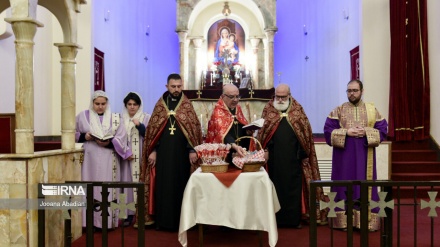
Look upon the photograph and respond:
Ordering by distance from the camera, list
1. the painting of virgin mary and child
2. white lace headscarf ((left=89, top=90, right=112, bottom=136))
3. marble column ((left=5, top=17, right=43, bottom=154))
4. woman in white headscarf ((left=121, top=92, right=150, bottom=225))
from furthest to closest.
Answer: the painting of virgin mary and child, woman in white headscarf ((left=121, top=92, right=150, bottom=225)), white lace headscarf ((left=89, top=90, right=112, bottom=136)), marble column ((left=5, top=17, right=43, bottom=154))

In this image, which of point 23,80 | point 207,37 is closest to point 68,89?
point 23,80

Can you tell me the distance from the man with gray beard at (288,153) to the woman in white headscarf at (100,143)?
1861 millimetres

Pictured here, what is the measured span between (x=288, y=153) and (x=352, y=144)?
2.60 feet

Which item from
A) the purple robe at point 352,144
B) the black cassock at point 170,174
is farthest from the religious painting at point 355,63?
the black cassock at point 170,174

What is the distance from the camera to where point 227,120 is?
5.33 meters

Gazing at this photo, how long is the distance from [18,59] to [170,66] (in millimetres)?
11118

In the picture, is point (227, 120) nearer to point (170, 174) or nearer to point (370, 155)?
point (170, 174)

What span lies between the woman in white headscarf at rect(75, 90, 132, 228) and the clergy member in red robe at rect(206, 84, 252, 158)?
122 centimetres

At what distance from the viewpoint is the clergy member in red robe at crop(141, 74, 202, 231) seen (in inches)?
219

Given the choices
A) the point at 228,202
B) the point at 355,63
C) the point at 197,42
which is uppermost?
the point at 197,42

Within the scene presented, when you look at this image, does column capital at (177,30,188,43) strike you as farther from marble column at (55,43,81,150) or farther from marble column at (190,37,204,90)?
marble column at (55,43,81,150)

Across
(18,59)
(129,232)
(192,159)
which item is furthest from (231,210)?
(18,59)

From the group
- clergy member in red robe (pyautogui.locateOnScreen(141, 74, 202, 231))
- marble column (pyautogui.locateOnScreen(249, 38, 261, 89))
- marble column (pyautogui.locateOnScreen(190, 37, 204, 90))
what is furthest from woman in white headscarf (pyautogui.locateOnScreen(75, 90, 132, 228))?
marble column (pyautogui.locateOnScreen(249, 38, 261, 89))

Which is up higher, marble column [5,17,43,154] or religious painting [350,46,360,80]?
religious painting [350,46,360,80]
